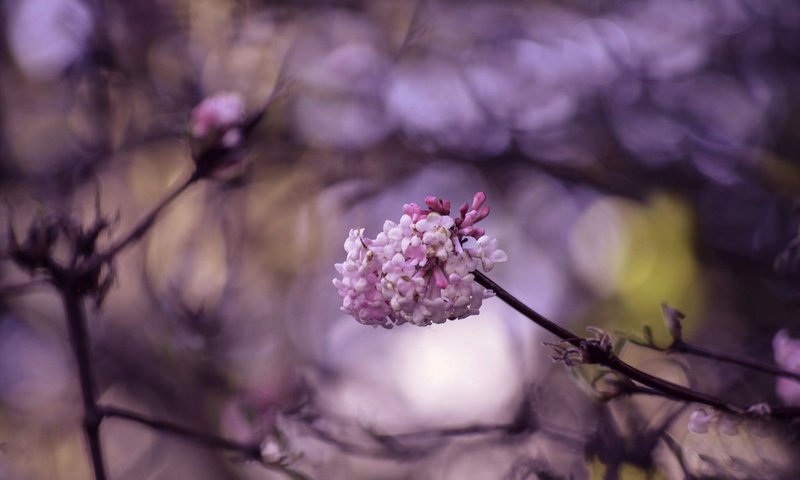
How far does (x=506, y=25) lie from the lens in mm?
4199

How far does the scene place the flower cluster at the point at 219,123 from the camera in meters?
1.67

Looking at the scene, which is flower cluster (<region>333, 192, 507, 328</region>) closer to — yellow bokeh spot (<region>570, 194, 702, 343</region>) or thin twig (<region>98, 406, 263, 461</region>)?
thin twig (<region>98, 406, 263, 461</region>)

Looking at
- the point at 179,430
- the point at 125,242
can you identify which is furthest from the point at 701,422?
the point at 125,242

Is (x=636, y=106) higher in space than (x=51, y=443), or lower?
higher

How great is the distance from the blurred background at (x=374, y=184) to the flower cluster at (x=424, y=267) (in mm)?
1671

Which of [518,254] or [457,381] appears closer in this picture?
[457,381]

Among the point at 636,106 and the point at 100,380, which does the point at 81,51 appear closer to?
the point at 100,380

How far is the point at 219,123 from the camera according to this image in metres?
1.69

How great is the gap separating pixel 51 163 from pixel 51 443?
1.51m

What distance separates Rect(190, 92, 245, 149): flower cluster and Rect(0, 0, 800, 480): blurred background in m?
1.25

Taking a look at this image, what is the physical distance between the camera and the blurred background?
10.7ft

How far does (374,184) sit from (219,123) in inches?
94.5

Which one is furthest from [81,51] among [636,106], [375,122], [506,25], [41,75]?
[636,106]

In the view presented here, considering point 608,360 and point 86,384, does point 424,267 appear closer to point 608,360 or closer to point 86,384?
point 608,360
